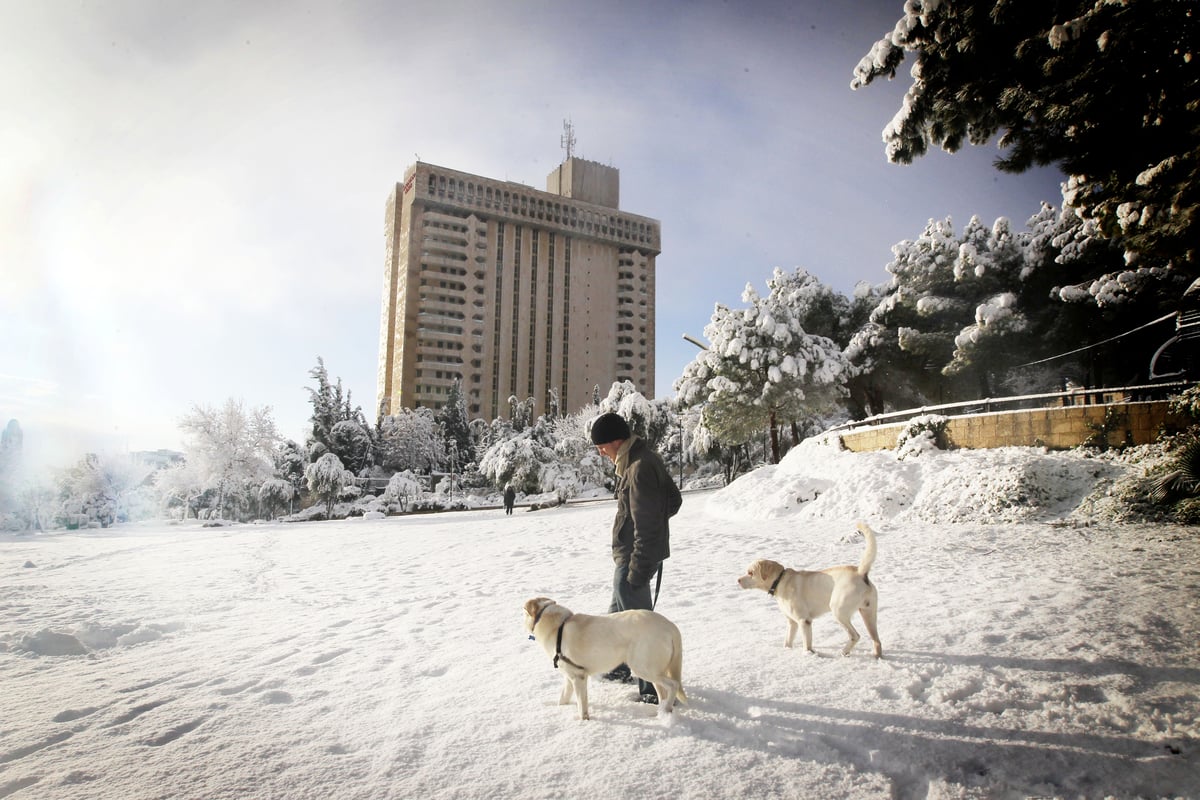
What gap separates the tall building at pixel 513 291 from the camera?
307 ft

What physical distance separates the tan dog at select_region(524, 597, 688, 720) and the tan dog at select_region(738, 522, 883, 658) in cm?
110

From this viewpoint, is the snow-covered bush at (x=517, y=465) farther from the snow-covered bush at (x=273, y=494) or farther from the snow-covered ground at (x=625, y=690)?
the snow-covered ground at (x=625, y=690)

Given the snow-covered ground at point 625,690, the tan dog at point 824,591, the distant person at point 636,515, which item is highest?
the distant person at point 636,515

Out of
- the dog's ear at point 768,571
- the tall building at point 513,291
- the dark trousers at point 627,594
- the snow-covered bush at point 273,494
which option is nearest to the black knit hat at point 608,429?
the dark trousers at point 627,594

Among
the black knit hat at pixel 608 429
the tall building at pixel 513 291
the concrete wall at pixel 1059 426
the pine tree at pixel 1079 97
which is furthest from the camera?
the tall building at pixel 513 291

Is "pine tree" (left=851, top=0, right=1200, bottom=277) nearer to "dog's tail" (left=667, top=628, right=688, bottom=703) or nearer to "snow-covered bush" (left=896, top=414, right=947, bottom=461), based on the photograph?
"dog's tail" (left=667, top=628, right=688, bottom=703)

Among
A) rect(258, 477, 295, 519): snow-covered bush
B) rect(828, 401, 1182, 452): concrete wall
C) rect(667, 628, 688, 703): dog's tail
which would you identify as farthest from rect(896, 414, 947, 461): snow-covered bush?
rect(258, 477, 295, 519): snow-covered bush

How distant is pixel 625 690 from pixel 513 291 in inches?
4056

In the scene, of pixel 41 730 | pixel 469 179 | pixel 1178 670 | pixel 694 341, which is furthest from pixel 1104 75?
pixel 469 179

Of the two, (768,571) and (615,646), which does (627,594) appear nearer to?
(615,646)

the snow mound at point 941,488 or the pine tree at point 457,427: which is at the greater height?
the pine tree at point 457,427

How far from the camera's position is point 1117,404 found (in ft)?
40.9

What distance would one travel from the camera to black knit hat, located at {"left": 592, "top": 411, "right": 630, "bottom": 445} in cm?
425

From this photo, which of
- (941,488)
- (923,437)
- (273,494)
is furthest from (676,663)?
(273,494)
